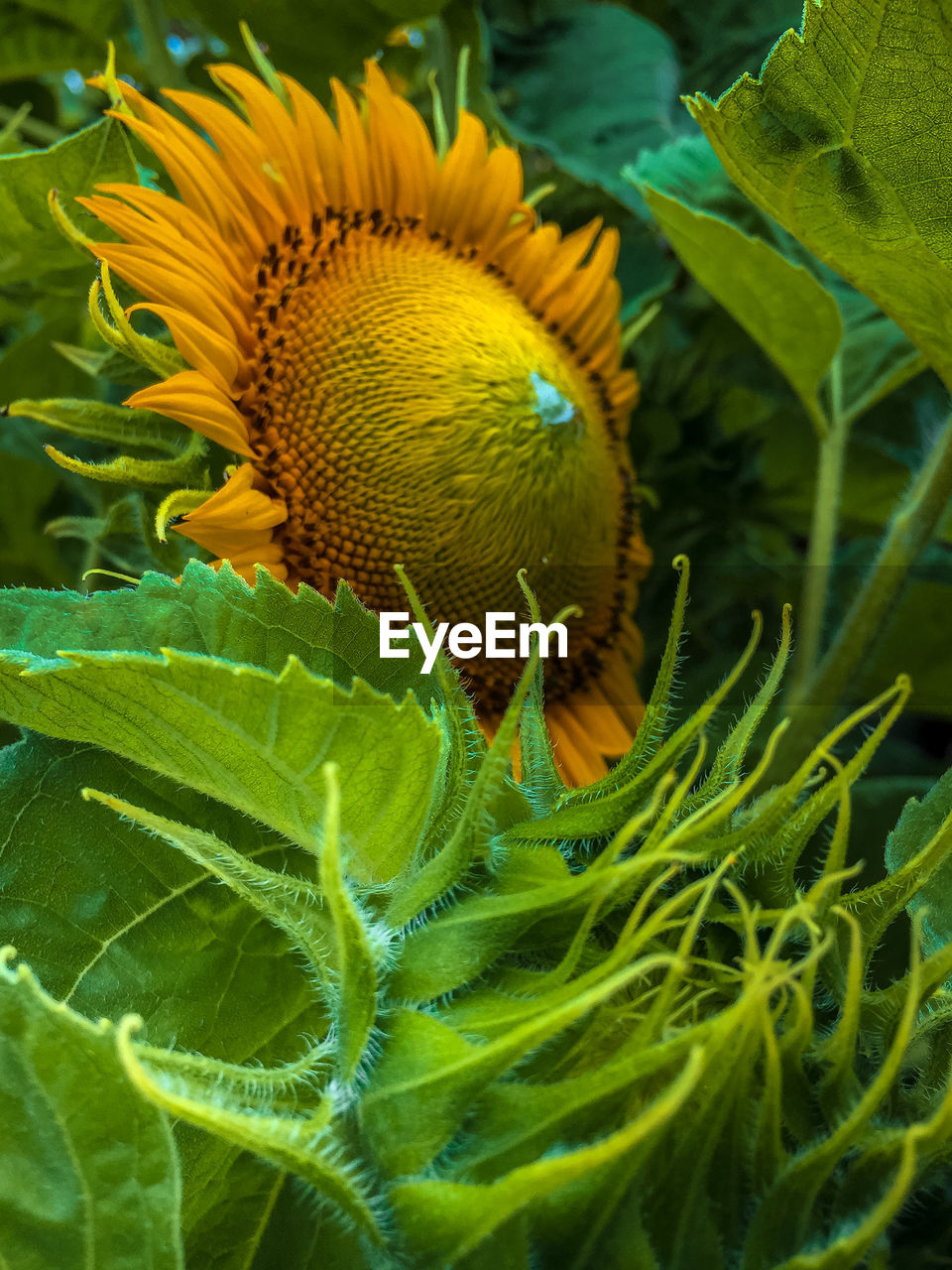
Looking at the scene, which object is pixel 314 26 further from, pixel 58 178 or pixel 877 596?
pixel 877 596

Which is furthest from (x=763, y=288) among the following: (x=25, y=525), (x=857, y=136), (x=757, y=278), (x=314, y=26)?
(x=25, y=525)

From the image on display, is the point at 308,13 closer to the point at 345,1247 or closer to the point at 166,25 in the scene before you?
the point at 166,25

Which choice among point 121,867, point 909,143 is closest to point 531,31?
point 909,143

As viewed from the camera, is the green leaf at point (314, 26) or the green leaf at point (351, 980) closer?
the green leaf at point (351, 980)

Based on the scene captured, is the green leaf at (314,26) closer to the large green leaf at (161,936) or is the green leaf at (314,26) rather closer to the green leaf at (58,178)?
the green leaf at (58,178)

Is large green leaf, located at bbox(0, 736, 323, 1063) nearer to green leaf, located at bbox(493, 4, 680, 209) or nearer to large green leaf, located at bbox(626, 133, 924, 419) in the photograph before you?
large green leaf, located at bbox(626, 133, 924, 419)

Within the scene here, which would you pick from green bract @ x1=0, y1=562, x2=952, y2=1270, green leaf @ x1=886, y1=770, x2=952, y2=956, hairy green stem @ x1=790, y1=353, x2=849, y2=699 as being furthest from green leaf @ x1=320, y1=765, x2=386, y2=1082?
hairy green stem @ x1=790, y1=353, x2=849, y2=699

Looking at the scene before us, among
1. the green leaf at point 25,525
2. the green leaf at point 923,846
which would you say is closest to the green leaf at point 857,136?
the green leaf at point 923,846
